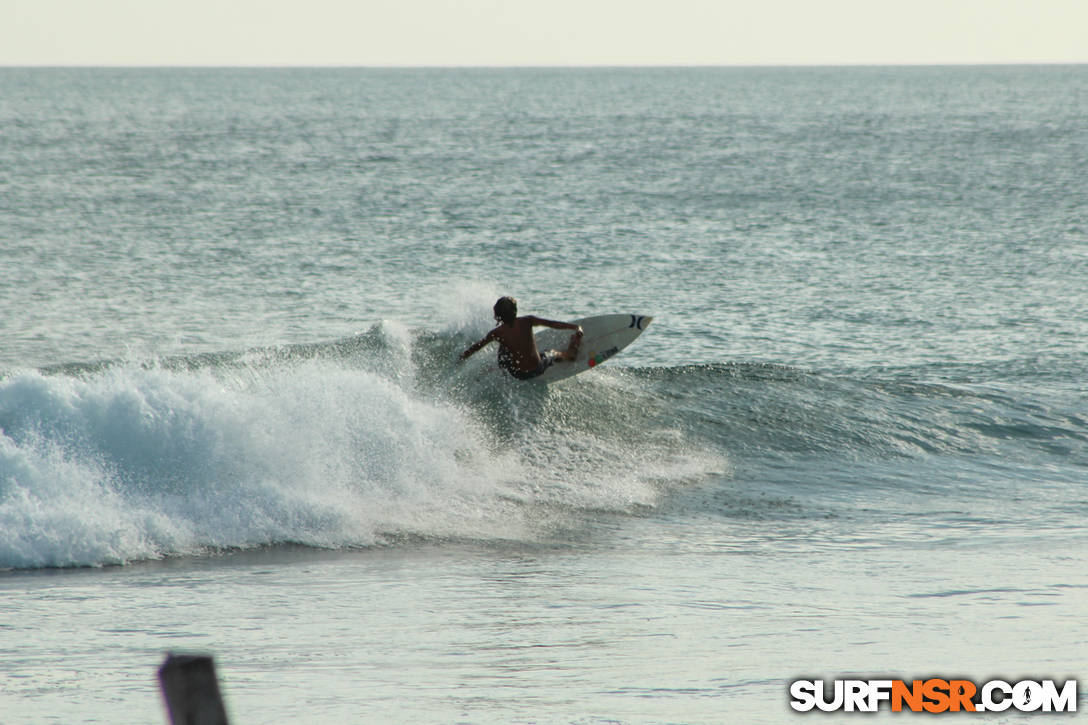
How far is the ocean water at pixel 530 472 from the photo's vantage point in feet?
24.2

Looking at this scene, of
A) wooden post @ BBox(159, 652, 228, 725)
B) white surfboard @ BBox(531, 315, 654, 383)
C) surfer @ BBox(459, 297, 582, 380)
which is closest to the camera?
wooden post @ BBox(159, 652, 228, 725)

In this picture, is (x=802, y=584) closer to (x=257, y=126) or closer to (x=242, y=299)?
(x=242, y=299)

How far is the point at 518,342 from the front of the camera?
1511 centimetres

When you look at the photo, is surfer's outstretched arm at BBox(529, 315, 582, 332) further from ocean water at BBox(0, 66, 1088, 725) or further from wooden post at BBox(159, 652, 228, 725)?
wooden post at BBox(159, 652, 228, 725)

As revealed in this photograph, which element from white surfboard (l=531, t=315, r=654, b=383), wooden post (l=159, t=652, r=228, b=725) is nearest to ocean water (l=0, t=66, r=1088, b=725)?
white surfboard (l=531, t=315, r=654, b=383)

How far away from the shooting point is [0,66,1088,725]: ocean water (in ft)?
24.2

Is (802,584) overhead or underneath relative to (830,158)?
underneath

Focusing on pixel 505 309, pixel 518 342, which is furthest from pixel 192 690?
pixel 518 342

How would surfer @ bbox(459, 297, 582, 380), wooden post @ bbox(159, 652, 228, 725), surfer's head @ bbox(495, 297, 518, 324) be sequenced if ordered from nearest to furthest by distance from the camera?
1. wooden post @ bbox(159, 652, 228, 725)
2. surfer's head @ bbox(495, 297, 518, 324)
3. surfer @ bbox(459, 297, 582, 380)

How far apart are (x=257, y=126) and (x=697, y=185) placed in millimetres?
53698

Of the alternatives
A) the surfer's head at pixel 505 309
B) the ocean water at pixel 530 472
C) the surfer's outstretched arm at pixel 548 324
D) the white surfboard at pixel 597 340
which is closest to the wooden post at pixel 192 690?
the ocean water at pixel 530 472

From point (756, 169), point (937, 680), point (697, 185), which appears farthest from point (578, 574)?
point (756, 169)

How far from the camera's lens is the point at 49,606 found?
888 centimetres

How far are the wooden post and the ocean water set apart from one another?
263 cm
